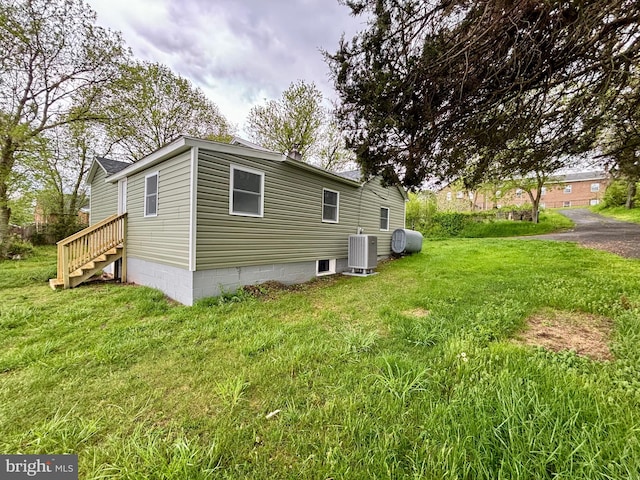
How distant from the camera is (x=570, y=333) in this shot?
3.23 metres

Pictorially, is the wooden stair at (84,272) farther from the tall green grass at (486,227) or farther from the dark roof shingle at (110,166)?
the tall green grass at (486,227)

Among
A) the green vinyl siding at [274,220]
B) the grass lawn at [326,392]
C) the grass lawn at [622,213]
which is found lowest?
the grass lawn at [326,392]

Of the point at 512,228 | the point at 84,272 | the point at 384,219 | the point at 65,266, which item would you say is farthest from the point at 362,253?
the point at 512,228

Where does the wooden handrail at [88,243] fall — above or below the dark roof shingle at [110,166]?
below

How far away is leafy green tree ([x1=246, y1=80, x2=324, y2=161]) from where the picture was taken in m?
15.9

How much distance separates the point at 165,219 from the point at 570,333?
7749mm

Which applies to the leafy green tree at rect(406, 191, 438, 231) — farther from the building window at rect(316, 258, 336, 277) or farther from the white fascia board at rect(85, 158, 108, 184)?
the white fascia board at rect(85, 158, 108, 184)

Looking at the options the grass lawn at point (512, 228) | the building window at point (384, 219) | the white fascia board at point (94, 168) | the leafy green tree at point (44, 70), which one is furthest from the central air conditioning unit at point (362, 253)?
the leafy green tree at point (44, 70)

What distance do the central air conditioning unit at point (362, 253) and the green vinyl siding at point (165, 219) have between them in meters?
5.23

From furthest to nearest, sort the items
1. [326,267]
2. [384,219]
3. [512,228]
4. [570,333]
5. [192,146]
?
[512,228] → [384,219] → [326,267] → [192,146] → [570,333]

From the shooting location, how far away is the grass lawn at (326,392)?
5.22 feet

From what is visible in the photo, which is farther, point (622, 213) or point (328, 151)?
point (622, 213)

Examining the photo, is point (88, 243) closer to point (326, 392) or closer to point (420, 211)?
point (326, 392)

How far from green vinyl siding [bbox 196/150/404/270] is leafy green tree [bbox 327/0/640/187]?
2957mm
